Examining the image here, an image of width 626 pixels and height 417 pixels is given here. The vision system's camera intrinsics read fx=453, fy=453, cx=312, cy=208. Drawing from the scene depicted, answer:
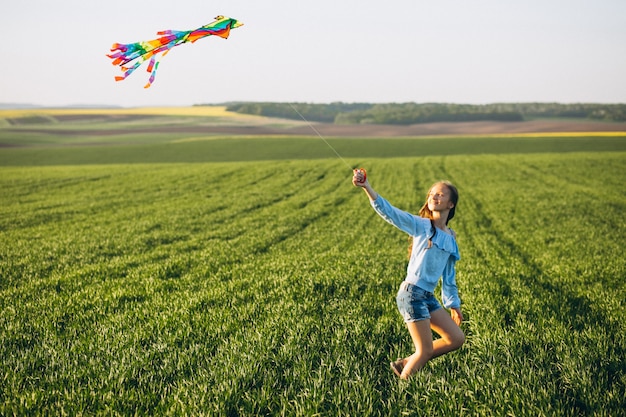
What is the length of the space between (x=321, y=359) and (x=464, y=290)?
13.2 ft

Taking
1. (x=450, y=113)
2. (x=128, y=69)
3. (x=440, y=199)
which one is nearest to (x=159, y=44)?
(x=128, y=69)

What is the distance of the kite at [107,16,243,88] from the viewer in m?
4.75

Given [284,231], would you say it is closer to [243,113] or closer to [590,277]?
[590,277]

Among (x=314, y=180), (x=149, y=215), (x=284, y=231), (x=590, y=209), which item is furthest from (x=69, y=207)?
(x=590, y=209)

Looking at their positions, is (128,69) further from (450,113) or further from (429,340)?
(450,113)

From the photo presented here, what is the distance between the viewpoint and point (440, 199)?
4746 millimetres

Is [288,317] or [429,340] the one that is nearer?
[429,340]

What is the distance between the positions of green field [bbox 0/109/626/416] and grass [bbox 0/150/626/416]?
0.03m

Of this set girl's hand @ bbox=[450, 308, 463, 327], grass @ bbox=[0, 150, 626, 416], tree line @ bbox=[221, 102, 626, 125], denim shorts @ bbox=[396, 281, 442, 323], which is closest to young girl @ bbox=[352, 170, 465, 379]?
denim shorts @ bbox=[396, 281, 442, 323]

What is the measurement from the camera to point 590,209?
1923cm

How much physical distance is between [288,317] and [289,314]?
130 mm

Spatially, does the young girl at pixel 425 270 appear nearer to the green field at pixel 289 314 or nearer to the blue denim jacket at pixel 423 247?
the blue denim jacket at pixel 423 247

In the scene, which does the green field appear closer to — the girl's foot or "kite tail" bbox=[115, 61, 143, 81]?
the girl's foot

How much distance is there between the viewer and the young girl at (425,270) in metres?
4.64
